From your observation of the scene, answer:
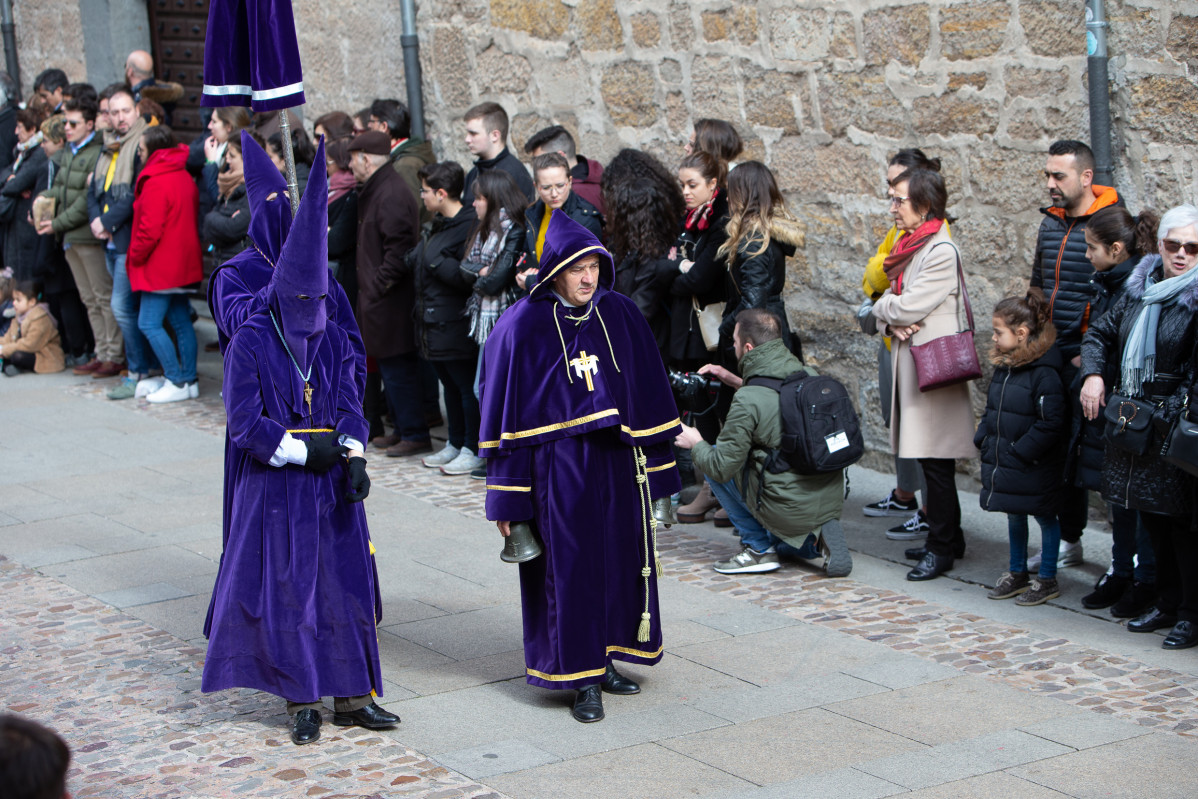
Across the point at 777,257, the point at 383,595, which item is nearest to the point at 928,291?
the point at 777,257

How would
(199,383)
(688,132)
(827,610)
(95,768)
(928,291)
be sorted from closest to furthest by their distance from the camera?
1. (95,768)
2. (827,610)
3. (928,291)
4. (688,132)
5. (199,383)

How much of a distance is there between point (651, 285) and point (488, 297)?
3.91ft

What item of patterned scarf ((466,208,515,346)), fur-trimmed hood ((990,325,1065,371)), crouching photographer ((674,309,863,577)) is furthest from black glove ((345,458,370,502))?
patterned scarf ((466,208,515,346))

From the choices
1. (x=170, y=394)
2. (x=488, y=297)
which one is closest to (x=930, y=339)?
(x=488, y=297)

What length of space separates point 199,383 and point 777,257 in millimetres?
6332

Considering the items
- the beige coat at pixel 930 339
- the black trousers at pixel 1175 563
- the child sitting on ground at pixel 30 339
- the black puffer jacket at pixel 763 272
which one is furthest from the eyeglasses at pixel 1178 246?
the child sitting on ground at pixel 30 339

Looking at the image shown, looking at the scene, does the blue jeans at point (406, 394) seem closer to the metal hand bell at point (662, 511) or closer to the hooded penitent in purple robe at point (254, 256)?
the hooded penitent in purple robe at point (254, 256)

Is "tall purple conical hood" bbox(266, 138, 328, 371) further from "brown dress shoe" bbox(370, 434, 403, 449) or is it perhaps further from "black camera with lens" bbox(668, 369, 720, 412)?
"brown dress shoe" bbox(370, 434, 403, 449)

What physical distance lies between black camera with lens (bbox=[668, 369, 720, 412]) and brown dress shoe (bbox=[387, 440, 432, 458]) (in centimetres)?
215

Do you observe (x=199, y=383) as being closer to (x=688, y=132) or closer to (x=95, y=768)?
(x=688, y=132)

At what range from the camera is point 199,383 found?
39.1ft

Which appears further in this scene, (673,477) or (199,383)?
(199,383)

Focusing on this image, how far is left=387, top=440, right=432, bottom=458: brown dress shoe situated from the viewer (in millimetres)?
9430

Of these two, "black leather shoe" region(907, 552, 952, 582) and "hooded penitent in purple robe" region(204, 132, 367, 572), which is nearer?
"hooded penitent in purple robe" region(204, 132, 367, 572)
